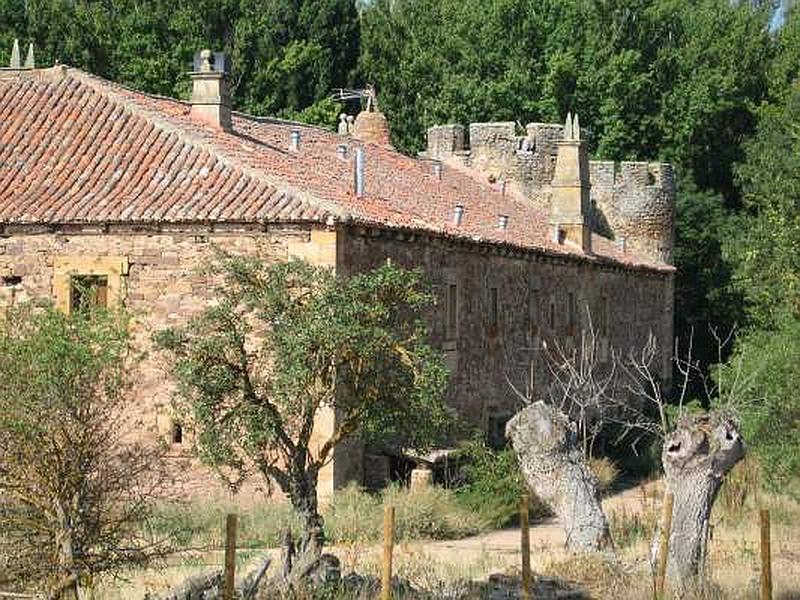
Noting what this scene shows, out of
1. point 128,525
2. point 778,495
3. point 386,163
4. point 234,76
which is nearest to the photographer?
point 128,525

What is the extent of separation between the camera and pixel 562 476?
55.3 ft

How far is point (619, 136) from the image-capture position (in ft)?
164

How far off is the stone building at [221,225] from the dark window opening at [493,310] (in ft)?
0.22

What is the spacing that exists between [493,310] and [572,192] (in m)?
8.24

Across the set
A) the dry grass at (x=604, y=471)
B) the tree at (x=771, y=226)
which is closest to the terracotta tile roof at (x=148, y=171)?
the dry grass at (x=604, y=471)

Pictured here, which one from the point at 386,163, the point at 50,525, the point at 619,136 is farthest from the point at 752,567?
the point at 619,136

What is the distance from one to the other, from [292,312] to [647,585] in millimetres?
4129

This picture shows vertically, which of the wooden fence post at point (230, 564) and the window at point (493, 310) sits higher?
the window at point (493, 310)

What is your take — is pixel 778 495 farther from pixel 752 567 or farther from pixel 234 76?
pixel 234 76

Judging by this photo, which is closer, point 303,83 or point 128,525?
point 128,525

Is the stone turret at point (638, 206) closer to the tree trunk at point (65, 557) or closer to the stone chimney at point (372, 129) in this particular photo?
the stone chimney at point (372, 129)

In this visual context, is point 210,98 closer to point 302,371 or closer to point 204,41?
point 302,371

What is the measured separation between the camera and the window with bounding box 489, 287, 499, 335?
92.0 feet

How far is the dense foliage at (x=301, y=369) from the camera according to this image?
49.2 feet
